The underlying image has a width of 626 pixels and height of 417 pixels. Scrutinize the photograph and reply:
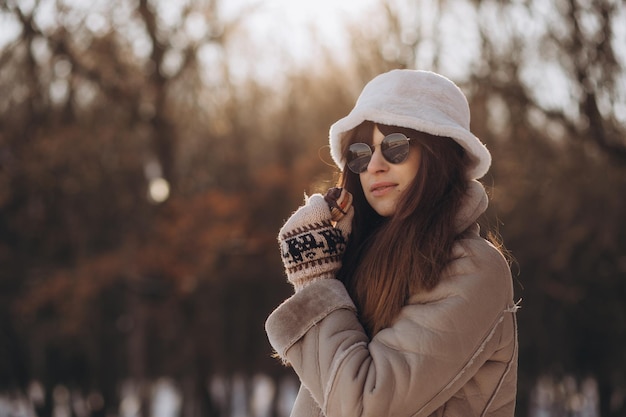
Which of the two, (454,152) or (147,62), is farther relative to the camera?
(147,62)

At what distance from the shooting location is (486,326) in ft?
6.85

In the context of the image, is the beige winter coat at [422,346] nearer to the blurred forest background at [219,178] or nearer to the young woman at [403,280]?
the young woman at [403,280]

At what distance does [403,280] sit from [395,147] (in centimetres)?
35

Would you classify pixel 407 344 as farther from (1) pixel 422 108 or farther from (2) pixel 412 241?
(1) pixel 422 108

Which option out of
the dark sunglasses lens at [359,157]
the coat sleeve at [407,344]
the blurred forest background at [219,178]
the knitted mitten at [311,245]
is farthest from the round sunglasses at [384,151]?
the blurred forest background at [219,178]

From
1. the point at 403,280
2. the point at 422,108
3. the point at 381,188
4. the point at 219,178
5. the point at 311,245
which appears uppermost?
the point at 422,108

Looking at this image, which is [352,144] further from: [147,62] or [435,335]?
[147,62]

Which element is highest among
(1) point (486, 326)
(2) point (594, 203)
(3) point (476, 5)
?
(3) point (476, 5)

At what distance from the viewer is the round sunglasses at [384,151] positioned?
227 cm

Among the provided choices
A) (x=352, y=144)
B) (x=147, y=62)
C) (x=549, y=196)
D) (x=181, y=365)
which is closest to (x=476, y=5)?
(x=549, y=196)

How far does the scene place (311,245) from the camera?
228 centimetres

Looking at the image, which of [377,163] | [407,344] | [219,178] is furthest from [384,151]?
[219,178]

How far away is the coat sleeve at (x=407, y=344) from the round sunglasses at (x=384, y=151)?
307 mm

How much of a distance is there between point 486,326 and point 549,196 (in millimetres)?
9605
